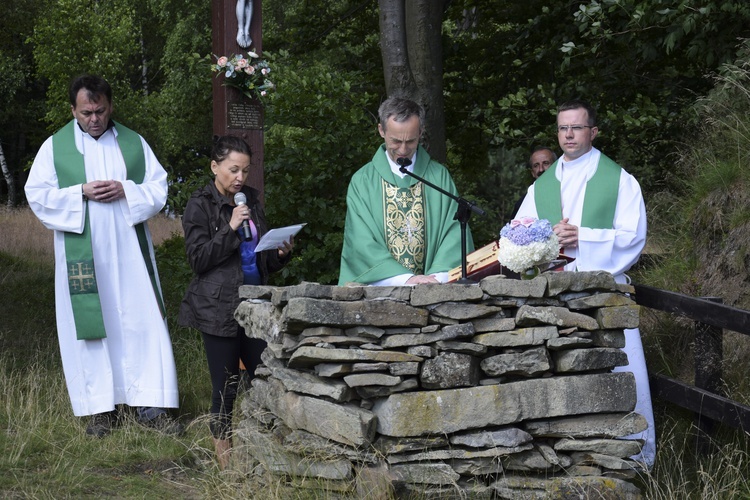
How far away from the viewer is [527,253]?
4.50m

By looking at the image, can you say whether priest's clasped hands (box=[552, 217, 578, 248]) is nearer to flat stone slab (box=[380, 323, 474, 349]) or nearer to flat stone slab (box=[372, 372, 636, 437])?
flat stone slab (box=[372, 372, 636, 437])

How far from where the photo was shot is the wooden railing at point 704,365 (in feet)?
15.9

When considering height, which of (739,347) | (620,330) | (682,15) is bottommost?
(739,347)

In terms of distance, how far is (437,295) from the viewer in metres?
4.40

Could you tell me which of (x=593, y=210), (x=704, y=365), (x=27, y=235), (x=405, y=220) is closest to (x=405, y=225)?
(x=405, y=220)

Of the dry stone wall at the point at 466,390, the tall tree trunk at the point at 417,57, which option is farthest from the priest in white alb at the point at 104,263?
the tall tree trunk at the point at 417,57

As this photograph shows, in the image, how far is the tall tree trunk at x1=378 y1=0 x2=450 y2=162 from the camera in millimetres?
8062

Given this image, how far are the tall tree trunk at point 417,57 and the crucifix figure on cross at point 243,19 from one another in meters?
1.13

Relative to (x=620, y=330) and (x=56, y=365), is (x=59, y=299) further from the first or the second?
(x=620, y=330)

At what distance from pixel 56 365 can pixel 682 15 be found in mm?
5814

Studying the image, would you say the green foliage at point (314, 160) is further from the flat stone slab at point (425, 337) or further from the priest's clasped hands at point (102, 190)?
the flat stone slab at point (425, 337)

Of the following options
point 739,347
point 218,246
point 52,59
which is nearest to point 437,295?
point 218,246

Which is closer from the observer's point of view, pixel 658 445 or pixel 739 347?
pixel 658 445

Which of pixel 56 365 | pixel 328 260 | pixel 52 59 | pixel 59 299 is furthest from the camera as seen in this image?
pixel 52 59
